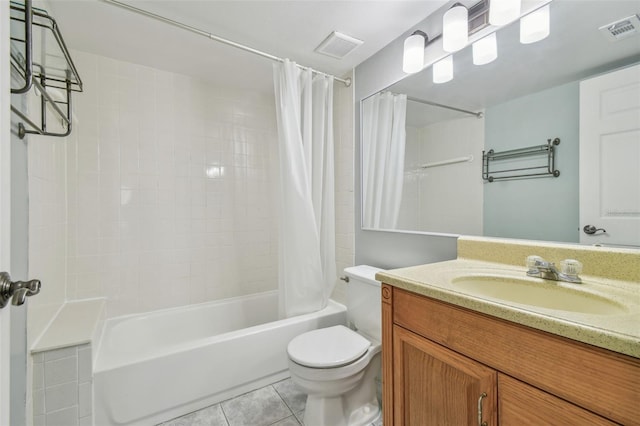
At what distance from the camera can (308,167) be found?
6.32 ft

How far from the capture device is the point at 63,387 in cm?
118

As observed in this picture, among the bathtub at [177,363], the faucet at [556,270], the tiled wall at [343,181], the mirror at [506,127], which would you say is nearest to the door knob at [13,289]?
the bathtub at [177,363]

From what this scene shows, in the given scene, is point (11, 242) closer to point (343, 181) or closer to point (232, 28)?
point (232, 28)

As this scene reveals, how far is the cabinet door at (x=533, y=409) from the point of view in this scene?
1.79 ft

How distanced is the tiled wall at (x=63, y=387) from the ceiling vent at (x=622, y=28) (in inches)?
95.4

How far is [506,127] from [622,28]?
16.7 inches

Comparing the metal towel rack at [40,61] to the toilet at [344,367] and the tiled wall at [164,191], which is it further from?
the toilet at [344,367]

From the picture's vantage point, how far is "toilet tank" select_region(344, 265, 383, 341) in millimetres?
1510

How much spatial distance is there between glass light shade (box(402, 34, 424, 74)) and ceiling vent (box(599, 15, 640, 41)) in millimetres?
740

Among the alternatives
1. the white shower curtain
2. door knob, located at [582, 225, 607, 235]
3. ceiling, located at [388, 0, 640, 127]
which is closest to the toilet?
the white shower curtain

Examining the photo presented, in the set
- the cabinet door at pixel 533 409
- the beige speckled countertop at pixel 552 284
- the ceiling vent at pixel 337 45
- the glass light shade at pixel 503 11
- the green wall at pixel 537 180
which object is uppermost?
the ceiling vent at pixel 337 45

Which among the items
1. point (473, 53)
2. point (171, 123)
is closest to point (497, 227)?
point (473, 53)

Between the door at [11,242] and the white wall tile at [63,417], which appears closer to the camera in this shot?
the door at [11,242]

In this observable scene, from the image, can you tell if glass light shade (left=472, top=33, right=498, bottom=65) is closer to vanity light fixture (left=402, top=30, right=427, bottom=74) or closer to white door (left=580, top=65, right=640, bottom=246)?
vanity light fixture (left=402, top=30, right=427, bottom=74)
